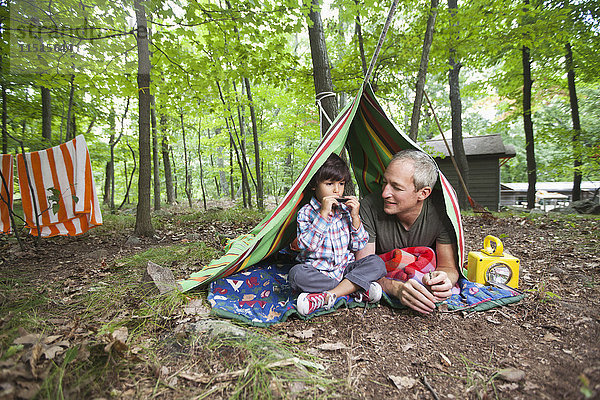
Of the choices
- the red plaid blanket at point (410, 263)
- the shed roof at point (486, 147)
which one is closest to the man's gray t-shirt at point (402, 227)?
the red plaid blanket at point (410, 263)

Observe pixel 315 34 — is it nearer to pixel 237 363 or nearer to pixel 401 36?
pixel 401 36

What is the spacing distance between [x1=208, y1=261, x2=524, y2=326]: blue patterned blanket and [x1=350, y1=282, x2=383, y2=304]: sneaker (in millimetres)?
53

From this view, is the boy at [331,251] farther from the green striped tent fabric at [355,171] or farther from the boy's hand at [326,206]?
the green striped tent fabric at [355,171]

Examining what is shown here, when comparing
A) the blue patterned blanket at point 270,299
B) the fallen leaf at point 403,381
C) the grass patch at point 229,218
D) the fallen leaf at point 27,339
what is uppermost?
the fallen leaf at point 27,339

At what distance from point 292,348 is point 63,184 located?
4.08m

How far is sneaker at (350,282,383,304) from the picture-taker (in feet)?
6.65

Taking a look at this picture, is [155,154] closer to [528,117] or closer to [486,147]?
[528,117]

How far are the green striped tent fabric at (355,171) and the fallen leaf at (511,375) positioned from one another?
0.96 m

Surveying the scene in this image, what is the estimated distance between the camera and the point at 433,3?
3.97 m

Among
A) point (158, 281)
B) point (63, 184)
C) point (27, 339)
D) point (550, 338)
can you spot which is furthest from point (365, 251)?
point (63, 184)

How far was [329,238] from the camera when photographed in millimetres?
2121

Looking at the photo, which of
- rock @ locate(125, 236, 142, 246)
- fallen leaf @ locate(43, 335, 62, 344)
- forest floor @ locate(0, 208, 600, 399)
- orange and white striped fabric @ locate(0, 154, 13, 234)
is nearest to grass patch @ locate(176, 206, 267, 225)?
rock @ locate(125, 236, 142, 246)

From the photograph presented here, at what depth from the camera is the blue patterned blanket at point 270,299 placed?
188 centimetres

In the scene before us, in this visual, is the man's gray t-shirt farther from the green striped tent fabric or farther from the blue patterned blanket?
the blue patterned blanket
